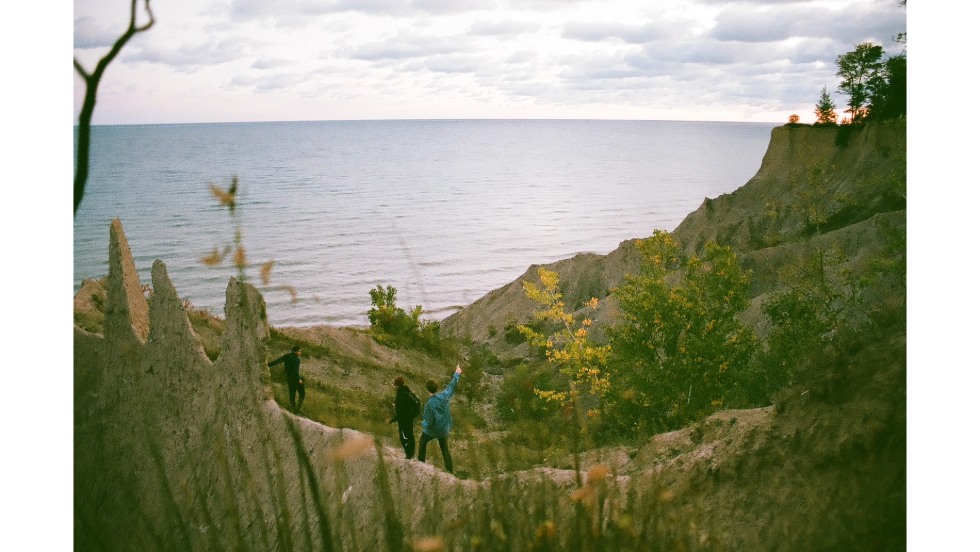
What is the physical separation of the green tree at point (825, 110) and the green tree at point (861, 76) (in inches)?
5.2

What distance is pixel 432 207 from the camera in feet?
35.1

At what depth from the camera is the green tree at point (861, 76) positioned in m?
5.51

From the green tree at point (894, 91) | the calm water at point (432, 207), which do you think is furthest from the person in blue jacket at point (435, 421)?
the green tree at point (894, 91)

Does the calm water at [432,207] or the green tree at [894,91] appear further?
the calm water at [432,207]

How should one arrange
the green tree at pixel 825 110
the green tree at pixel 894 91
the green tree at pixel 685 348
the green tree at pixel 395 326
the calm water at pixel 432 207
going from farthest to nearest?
the green tree at pixel 395 326
the calm water at pixel 432 207
the green tree at pixel 685 348
the green tree at pixel 825 110
the green tree at pixel 894 91

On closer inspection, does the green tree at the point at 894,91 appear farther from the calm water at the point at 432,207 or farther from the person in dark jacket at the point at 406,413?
the person in dark jacket at the point at 406,413

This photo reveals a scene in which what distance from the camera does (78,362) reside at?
630 cm

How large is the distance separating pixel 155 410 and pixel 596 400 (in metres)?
4.74

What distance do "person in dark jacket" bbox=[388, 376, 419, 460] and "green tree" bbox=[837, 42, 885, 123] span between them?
13.9 feet

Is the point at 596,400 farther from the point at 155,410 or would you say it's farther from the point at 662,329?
the point at 155,410

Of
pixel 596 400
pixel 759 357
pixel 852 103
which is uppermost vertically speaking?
pixel 852 103

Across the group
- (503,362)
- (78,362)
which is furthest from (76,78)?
(503,362)

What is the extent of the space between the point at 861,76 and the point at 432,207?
616 cm

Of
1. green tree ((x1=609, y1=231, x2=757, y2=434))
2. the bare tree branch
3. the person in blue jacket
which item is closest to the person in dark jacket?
the person in blue jacket
